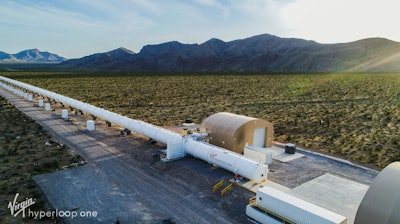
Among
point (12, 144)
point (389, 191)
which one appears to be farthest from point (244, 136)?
point (12, 144)

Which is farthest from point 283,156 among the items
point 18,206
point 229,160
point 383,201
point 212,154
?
point 18,206

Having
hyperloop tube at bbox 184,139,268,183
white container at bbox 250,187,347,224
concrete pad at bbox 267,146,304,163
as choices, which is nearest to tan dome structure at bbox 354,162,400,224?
white container at bbox 250,187,347,224

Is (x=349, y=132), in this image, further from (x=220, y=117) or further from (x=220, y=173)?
(x=220, y=173)

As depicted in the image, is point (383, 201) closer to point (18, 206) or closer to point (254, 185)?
point (254, 185)

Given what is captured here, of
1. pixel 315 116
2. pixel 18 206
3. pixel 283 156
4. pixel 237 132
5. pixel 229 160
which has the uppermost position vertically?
pixel 237 132

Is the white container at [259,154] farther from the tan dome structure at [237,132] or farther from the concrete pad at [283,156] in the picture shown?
the concrete pad at [283,156]

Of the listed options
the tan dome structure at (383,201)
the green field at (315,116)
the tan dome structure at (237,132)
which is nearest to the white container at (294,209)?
the tan dome structure at (383,201)
